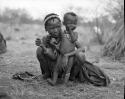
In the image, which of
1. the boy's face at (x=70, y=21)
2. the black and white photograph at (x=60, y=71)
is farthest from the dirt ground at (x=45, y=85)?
the boy's face at (x=70, y=21)

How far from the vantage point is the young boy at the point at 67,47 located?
5863 mm

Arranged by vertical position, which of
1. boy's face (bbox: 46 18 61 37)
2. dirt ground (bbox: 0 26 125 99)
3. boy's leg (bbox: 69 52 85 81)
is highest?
boy's face (bbox: 46 18 61 37)

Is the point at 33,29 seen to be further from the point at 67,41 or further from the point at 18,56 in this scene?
the point at 67,41

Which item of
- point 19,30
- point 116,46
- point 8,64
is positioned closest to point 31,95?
point 8,64

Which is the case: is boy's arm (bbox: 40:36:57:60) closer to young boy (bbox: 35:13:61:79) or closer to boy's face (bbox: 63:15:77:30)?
young boy (bbox: 35:13:61:79)

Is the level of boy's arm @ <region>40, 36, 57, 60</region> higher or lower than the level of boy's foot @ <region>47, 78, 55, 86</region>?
higher

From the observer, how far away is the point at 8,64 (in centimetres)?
802

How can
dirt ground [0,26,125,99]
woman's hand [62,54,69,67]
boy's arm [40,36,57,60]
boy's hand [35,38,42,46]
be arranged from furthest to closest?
woman's hand [62,54,69,67], boy's arm [40,36,57,60], boy's hand [35,38,42,46], dirt ground [0,26,125,99]

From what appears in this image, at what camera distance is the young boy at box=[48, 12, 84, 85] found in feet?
19.2

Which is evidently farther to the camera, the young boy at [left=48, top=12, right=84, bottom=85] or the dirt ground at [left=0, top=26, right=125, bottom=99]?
the young boy at [left=48, top=12, right=84, bottom=85]

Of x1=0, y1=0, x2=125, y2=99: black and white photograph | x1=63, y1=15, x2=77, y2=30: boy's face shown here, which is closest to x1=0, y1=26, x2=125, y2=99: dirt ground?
x1=0, y1=0, x2=125, y2=99: black and white photograph

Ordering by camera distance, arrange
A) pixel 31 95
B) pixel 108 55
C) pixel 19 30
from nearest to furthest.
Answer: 1. pixel 31 95
2. pixel 108 55
3. pixel 19 30

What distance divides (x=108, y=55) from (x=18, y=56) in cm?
250

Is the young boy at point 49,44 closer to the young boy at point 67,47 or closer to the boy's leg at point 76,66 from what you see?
the young boy at point 67,47
